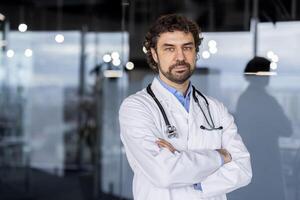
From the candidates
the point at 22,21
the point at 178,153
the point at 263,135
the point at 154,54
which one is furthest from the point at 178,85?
the point at 22,21

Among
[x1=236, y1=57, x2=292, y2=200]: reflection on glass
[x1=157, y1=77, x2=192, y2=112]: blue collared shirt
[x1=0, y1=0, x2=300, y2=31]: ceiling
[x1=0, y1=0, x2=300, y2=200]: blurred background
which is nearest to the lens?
[x1=157, y1=77, x2=192, y2=112]: blue collared shirt

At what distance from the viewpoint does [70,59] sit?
6.45 meters

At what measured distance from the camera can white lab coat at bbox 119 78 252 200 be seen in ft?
6.21

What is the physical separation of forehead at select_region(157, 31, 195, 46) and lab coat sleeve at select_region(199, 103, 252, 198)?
332mm

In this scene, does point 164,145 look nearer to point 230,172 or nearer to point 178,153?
point 178,153

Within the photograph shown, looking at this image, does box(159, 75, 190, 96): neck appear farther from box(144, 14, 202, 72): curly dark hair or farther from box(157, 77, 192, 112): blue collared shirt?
box(144, 14, 202, 72): curly dark hair

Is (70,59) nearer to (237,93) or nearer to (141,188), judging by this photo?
(237,93)

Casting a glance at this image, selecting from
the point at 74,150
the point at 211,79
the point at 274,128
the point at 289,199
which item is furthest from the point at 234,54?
the point at 74,150

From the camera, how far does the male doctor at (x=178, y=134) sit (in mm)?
1906

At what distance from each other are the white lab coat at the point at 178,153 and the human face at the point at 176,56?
0.26ft

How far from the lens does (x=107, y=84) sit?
5.69 m

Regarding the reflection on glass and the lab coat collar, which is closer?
the lab coat collar

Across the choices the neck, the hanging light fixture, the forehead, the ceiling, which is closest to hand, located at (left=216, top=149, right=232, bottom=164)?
the neck

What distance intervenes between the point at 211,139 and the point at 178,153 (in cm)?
19
